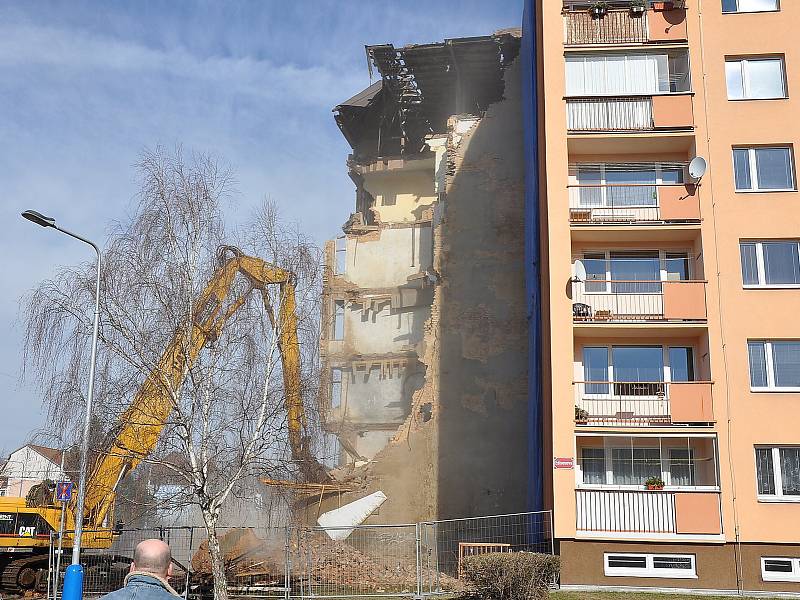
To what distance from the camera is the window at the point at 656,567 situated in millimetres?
21125

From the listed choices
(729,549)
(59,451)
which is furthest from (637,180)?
(59,451)

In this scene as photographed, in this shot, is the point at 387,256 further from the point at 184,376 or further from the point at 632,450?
the point at 184,376

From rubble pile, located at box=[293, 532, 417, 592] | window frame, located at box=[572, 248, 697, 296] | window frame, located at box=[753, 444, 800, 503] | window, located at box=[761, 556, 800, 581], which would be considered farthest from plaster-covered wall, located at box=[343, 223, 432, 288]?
window, located at box=[761, 556, 800, 581]

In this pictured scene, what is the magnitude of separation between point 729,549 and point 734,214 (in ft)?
27.8

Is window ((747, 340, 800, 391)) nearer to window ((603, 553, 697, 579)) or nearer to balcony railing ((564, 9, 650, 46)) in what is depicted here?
window ((603, 553, 697, 579))

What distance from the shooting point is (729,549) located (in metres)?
21.1

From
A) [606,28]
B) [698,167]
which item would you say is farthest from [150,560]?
[606,28]

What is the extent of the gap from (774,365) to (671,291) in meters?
3.08

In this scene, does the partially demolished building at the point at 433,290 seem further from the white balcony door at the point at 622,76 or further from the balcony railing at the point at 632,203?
the white balcony door at the point at 622,76

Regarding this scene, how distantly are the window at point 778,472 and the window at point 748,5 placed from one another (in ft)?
39.7

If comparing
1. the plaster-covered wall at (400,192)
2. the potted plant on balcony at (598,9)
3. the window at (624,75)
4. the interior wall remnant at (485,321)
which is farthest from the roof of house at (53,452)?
the plaster-covered wall at (400,192)

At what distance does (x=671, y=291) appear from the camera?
→ 2317 centimetres

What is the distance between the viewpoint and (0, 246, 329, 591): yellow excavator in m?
21.7

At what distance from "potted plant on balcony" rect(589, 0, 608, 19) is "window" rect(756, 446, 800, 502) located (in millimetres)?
12635
